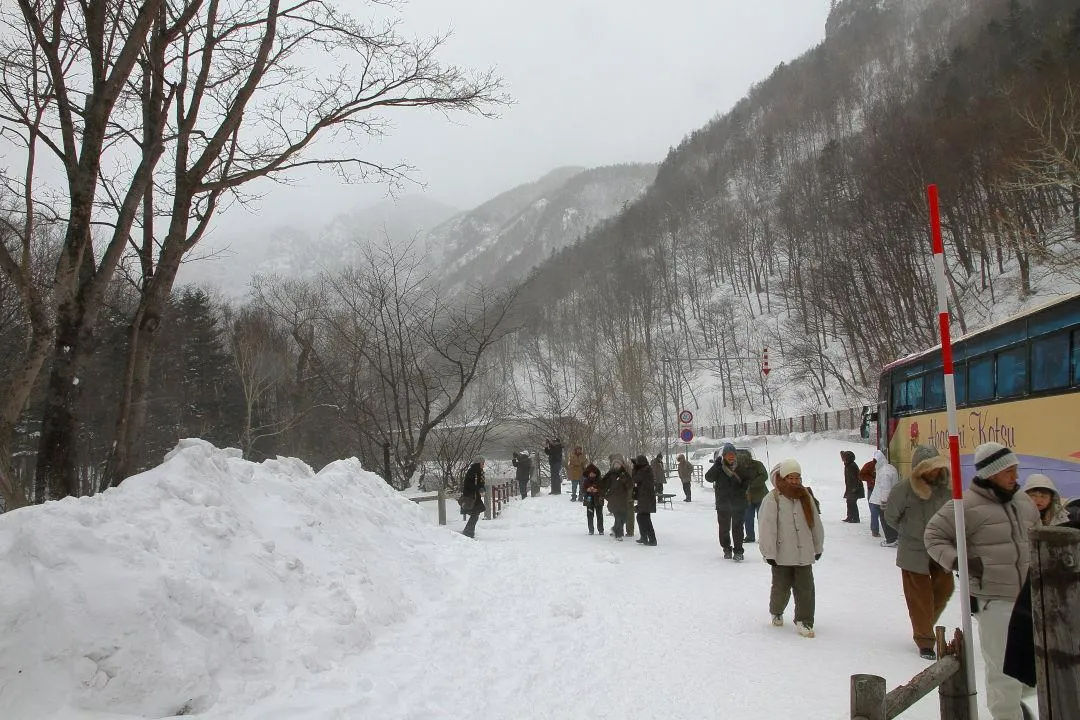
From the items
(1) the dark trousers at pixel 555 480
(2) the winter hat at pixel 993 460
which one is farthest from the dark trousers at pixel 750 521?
(1) the dark trousers at pixel 555 480

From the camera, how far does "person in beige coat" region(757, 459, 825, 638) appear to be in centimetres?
663

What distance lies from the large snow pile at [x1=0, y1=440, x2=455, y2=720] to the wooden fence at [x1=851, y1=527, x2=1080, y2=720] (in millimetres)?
3711

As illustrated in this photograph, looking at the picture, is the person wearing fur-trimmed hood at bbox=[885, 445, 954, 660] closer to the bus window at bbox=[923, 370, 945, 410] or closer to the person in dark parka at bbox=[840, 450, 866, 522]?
the bus window at bbox=[923, 370, 945, 410]

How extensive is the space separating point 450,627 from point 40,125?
6.97m

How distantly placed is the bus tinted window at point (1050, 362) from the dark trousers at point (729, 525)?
15.2 ft

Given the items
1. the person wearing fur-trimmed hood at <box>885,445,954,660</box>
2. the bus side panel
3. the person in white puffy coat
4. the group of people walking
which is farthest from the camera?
the person in white puffy coat

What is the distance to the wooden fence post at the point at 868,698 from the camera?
2.45m

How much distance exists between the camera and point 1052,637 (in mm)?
2627

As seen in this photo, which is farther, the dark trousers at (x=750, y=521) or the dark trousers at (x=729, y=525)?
the dark trousers at (x=750, y=521)

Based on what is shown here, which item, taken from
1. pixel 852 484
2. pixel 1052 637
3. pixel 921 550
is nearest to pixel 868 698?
pixel 1052 637

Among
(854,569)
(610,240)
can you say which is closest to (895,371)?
(854,569)

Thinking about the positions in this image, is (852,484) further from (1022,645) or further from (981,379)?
(1022,645)

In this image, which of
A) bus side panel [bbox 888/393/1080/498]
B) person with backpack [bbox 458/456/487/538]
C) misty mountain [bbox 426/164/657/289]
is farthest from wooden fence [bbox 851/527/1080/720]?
misty mountain [bbox 426/164/657/289]

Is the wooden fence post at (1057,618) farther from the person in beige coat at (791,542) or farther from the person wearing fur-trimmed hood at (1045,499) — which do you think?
the person in beige coat at (791,542)
